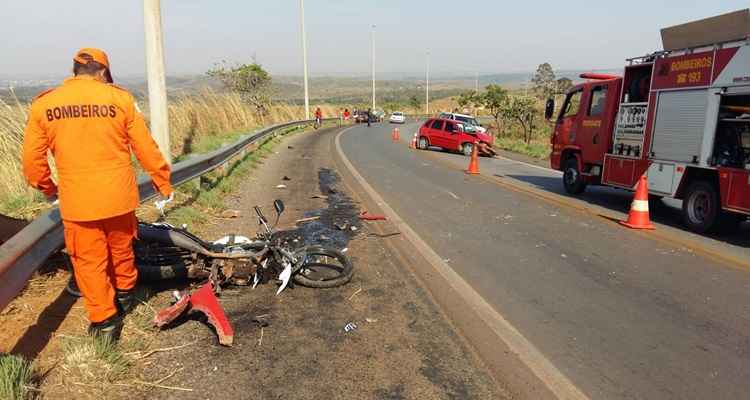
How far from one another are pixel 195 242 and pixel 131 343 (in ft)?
4.00

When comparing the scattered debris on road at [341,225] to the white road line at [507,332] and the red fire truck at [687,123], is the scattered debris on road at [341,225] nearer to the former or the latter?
the white road line at [507,332]

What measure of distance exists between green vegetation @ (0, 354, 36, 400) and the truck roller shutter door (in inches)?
360

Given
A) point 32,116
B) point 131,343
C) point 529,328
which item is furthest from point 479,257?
point 32,116

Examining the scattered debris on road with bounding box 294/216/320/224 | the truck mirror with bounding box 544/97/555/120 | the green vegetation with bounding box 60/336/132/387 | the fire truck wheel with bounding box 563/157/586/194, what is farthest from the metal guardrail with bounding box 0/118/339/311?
the truck mirror with bounding box 544/97/555/120

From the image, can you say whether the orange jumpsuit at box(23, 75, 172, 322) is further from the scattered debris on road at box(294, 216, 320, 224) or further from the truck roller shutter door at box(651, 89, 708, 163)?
the truck roller shutter door at box(651, 89, 708, 163)

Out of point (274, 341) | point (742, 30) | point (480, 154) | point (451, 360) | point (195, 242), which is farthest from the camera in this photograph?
point (480, 154)

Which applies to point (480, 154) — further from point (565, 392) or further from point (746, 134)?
point (565, 392)

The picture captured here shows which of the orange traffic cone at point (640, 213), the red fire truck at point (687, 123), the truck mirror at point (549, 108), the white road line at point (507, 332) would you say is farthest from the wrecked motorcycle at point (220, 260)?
the truck mirror at point (549, 108)

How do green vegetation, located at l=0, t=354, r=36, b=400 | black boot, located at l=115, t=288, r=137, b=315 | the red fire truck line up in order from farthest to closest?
1. the red fire truck
2. black boot, located at l=115, t=288, r=137, b=315
3. green vegetation, located at l=0, t=354, r=36, b=400

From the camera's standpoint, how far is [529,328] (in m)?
4.61

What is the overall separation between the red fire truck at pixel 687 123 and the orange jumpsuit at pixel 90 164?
26.1ft

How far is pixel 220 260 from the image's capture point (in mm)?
5086

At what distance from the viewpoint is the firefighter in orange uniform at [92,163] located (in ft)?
11.7

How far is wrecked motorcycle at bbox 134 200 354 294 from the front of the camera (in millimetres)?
4934
